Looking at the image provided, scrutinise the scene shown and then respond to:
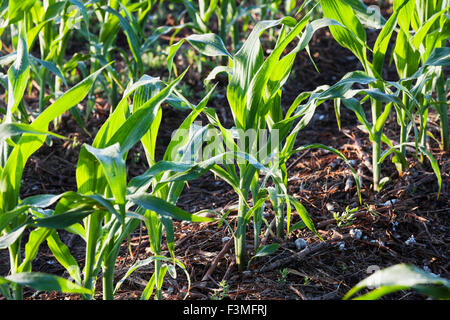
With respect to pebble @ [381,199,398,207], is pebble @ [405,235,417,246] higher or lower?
lower

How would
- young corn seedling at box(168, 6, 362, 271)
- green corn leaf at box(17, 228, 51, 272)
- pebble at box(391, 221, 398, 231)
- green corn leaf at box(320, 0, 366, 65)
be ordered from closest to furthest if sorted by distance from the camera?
green corn leaf at box(17, 228, 51, 272) → young corn seedling at box(168, 6, 362, 271) → green corn leaf at box(320, 0, 366, 65) → pebble at box(391, 221, 398, 231)

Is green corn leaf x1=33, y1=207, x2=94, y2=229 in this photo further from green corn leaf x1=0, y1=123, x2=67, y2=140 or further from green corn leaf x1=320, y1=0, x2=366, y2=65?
green corn leaf x1=320, y1=0, x2=366, y2=65

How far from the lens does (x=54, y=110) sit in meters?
1.39

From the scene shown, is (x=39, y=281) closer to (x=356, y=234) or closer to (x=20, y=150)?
(x=20, y=150)

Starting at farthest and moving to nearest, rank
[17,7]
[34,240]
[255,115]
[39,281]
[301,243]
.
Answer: [17,7], [301,243], [255,115], [34,240], [39,281]

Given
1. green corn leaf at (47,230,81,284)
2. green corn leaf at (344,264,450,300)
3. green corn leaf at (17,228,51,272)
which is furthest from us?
green corn leaf at (47,230,81,284)

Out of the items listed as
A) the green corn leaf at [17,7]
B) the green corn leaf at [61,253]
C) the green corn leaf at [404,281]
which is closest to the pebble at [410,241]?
the green corn leaf at [404,281]

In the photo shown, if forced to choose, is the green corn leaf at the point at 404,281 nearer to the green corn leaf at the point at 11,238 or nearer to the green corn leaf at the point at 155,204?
the green corn leaf at the point at 155,204

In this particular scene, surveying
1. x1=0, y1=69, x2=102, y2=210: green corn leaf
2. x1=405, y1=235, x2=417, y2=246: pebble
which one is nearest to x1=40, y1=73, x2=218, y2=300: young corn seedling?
x1=0, y1=69, x2=102, y2=210: green corn leaf

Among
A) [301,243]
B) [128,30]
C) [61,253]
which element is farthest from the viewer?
[128,30]

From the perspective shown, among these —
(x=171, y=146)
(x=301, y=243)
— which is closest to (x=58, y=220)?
(x=171, y=146)

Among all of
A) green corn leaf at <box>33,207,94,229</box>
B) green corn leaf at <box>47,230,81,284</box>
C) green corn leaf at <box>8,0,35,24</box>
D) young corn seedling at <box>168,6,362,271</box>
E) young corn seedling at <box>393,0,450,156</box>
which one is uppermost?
green corn leaf at <box>8,0,35,24</box>

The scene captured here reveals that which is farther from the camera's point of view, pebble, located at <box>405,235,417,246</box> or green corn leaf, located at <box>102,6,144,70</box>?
green corn leaf, located at <box>102,6,144,70</box>
